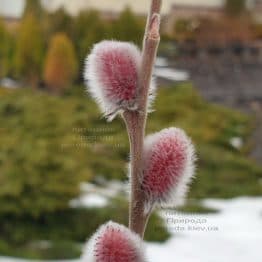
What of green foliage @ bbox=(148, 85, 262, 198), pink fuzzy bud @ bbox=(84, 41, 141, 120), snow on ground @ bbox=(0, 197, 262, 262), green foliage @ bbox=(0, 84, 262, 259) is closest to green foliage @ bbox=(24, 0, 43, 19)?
green foliage @ bbox=(148, 85, 262, 198)

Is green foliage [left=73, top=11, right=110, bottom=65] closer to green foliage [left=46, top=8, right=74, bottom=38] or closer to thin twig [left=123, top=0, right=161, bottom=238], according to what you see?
green foliage [left=46, top=8, right=74, bottom=38]

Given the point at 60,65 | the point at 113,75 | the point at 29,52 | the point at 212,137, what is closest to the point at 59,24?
the point at 29,52

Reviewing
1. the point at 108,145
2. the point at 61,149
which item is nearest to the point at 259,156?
the point at 108,145

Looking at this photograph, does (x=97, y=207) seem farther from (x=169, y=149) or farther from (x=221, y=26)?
(x=221, y=26)

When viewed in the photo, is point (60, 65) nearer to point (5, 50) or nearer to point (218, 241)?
point (5, 50)

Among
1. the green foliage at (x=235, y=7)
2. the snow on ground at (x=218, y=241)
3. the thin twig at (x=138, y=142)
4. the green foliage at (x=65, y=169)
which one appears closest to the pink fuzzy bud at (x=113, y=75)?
the thin twig at (x=138, y=142)

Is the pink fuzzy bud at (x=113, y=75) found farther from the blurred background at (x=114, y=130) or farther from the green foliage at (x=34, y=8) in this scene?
the green foliage at (x=34, y=8)
